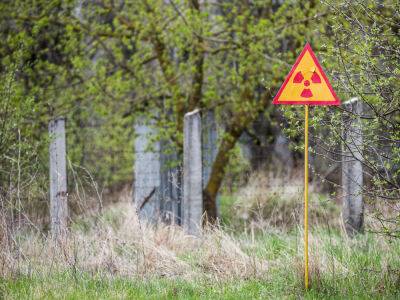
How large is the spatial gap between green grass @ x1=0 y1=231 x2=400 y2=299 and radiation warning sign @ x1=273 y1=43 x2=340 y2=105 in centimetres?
147

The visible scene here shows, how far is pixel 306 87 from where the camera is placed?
6055mm

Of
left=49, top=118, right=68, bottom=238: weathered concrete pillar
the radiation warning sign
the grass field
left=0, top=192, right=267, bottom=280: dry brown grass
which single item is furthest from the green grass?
left=49, top=118, right=68, bottom=238: weathered concrete pillar

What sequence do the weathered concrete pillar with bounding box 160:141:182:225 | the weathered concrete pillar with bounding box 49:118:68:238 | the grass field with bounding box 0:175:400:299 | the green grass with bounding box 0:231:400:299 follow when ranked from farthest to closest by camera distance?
1. the weathered concrete pillar with bounding box 160:141:182:225
2. the weathered concrete pillar with bounding box 49:118:68:238
3. the grass field with bounding box 0:175:400:299
4. the green grass with bounding box 0:231:400:299

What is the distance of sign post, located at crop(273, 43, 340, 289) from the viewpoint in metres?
5.98

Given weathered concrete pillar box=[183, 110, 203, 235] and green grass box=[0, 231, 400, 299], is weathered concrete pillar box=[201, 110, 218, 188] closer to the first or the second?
weathered concrete pillar box=[183, 110, 203, 235]

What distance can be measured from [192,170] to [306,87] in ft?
10.1

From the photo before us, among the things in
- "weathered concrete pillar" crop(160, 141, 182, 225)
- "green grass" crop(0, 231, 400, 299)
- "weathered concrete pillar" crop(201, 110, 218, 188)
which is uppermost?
"weathered concrete pillar" crop(201, 110, 218, 188)

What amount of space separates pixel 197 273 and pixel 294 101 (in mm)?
1923

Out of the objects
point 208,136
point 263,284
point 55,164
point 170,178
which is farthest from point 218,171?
point 263,284

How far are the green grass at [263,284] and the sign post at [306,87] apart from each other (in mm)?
247

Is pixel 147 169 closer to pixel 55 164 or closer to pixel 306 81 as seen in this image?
pixel 55 164

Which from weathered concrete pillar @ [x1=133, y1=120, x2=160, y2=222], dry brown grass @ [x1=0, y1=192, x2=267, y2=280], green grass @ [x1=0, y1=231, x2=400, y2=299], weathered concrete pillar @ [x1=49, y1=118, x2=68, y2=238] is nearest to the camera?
green grass @ [x1=0, y1=231, x2=400, y2=299]

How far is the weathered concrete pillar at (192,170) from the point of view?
881 centimetres

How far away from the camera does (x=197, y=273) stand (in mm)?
6645
